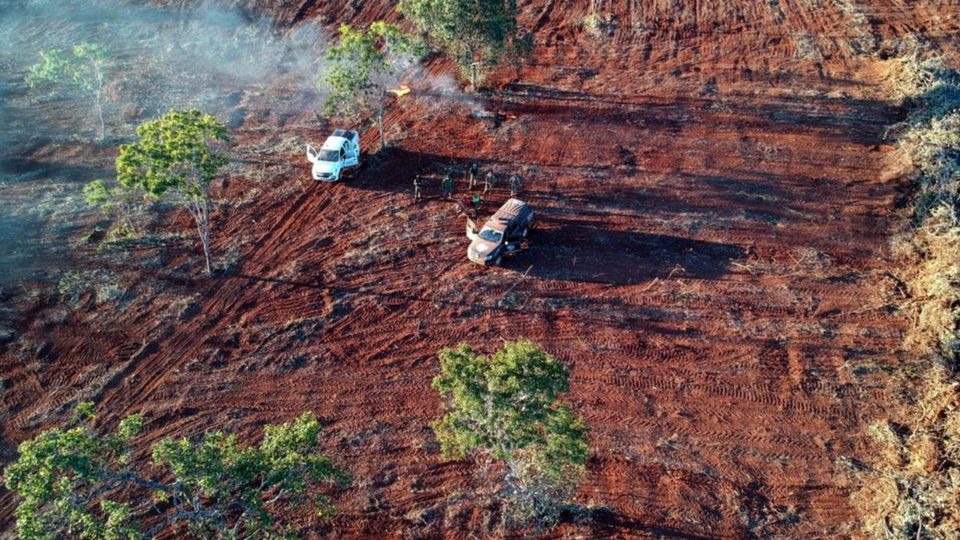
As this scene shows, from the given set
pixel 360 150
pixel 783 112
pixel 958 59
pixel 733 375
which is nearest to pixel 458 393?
pixel 733 375

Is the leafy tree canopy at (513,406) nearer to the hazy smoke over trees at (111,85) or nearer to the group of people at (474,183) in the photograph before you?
the group of people at (474,183)

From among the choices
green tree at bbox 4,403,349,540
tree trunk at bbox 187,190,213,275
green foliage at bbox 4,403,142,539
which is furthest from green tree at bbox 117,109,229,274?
green foliage at bbox 4,403,142,539

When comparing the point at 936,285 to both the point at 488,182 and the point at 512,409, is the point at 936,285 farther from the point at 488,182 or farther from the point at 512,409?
the point at 512,409

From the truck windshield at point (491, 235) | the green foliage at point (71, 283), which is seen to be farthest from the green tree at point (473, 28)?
the green foliage at point (71, 283)

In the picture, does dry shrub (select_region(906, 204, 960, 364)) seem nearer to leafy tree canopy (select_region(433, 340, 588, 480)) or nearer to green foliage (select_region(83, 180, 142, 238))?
leafy tree canopy (select_region(433, 340, 588, 480))

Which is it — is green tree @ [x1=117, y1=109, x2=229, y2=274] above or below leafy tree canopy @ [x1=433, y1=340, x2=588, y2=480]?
above
